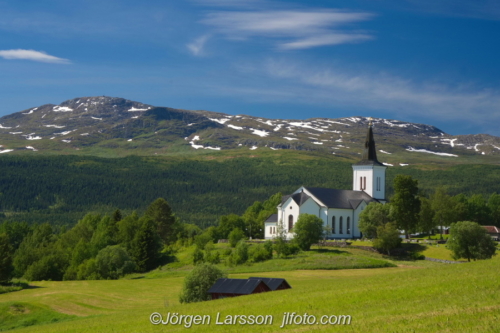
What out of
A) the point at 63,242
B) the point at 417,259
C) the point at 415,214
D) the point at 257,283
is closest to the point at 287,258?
the point at 417,259

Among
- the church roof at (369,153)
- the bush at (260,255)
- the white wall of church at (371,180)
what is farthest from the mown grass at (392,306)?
the church roof at (369,153)

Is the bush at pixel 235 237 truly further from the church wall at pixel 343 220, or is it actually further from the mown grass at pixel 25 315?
the mown grass at pixel 25 315

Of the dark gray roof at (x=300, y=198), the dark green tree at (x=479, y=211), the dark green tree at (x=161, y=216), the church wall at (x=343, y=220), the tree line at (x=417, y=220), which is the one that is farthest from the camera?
the dark green tree at (x=479, y=211)

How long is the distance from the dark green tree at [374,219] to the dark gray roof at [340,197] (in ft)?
19.2

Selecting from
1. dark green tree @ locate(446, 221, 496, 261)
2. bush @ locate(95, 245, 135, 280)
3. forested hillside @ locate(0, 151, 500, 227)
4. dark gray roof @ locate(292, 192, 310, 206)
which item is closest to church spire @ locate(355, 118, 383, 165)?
dark gray roof @ locate(292, 192, 310, 206)

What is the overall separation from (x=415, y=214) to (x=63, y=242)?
52.1 meters

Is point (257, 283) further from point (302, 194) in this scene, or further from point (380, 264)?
point (302, 194)

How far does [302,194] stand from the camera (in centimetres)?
7438

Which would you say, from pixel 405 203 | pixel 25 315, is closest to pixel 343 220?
pixel 405 203

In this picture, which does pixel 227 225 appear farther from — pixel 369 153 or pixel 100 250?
pixel 369 153

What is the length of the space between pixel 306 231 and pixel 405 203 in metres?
13.9

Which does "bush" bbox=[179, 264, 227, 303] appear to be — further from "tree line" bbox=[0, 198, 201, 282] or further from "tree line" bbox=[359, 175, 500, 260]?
"tree line" bbox=[0, 198, 201, 282]

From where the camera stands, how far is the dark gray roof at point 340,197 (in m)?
74.8

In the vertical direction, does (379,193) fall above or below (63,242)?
above
